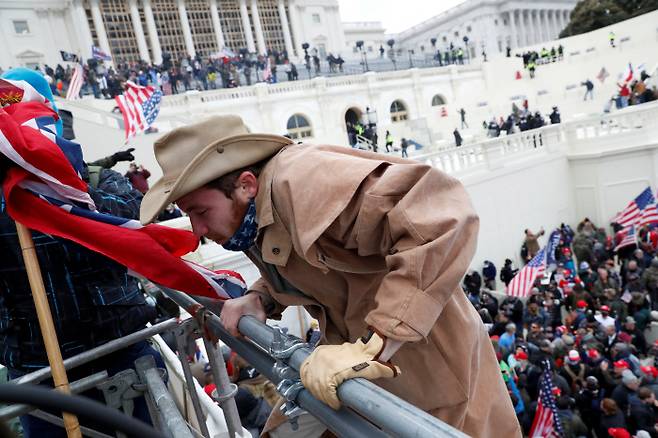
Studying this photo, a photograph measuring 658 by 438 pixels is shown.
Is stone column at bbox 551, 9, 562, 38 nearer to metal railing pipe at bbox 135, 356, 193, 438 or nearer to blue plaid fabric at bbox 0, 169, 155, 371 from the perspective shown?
blue plaid fabric at bbox 0, 169, 155, 371

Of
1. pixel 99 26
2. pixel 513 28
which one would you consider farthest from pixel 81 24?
pixel 513 28

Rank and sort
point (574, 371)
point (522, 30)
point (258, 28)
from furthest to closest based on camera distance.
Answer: point (522, 30) < point (258, 28) < point (574, 371)

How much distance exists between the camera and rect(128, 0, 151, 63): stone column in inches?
1687

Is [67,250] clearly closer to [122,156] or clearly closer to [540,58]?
[122,156]

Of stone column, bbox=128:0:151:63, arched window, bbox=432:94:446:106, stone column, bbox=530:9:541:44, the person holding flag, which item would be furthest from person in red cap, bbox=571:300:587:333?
stone column, bbox=530:9:541:44

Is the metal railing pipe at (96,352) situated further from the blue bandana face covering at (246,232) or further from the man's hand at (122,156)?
the man's hand at (122,156)

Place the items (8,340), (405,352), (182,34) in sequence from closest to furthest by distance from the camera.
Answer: (405,352) → (8,340) → (182,34)

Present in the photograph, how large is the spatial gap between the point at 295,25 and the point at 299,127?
90.0 feet

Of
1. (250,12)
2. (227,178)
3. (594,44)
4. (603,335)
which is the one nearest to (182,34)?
(250,12)

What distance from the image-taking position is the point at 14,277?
2.03 metres

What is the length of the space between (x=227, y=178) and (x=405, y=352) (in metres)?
0.92

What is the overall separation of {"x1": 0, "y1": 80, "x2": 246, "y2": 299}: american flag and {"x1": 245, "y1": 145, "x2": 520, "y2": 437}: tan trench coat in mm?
619

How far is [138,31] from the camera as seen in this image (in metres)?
42.9

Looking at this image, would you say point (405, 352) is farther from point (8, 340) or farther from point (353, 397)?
point (8, 340)
